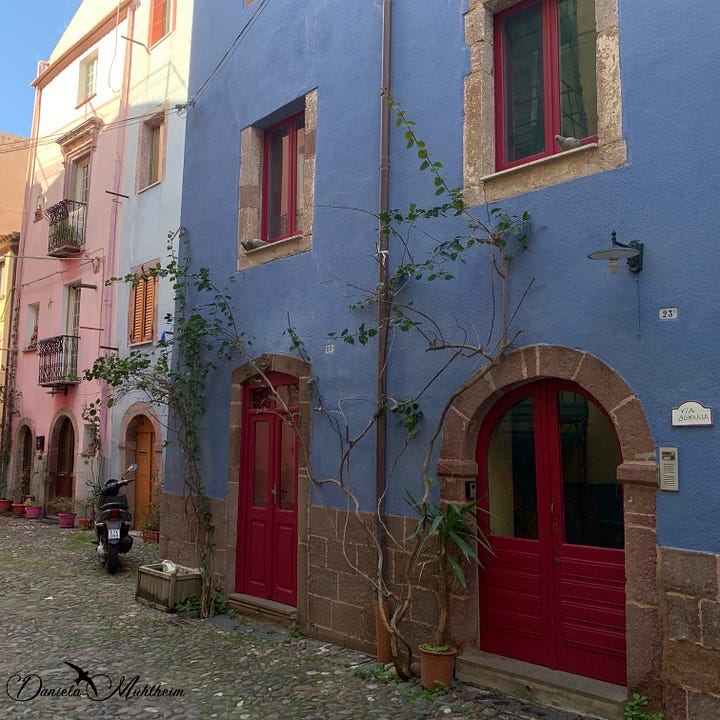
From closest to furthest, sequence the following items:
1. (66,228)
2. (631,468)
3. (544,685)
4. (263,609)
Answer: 1. (631,468)
2. (544,685)
3. (263,609)
4. (66,228)

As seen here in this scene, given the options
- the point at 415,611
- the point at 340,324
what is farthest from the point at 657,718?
the point at 340,324

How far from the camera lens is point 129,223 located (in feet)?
43.2

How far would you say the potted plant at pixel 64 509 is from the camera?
14.0m

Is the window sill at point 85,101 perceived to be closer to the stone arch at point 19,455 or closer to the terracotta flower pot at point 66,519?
the stone arch at point 19,455

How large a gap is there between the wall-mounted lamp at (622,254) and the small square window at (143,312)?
29.4 feet

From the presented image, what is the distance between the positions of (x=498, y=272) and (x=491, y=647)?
8.75 feet

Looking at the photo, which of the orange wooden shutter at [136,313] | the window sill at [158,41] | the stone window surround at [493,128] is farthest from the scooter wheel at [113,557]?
the window sill at [158,41]

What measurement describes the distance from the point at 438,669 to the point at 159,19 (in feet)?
41.0

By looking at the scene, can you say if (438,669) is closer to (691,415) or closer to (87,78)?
(691,415)

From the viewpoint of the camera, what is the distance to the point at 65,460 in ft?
51.7

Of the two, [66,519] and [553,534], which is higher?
[553,534]

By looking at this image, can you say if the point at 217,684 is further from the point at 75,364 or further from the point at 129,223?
the point at 75,364

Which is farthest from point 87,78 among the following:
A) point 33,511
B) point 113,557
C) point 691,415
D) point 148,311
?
point 691,415

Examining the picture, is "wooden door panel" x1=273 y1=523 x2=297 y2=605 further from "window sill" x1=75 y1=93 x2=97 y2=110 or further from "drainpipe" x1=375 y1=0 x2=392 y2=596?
"window sill" x1=75 y1=93 x2=97 y2=110
